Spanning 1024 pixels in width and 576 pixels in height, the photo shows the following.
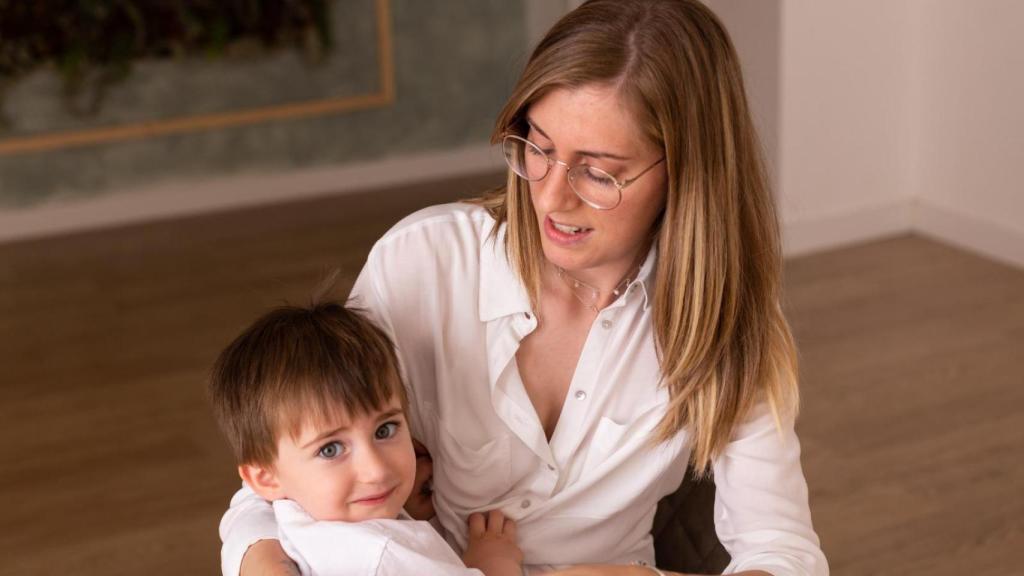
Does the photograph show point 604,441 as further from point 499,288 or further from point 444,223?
point 444,223

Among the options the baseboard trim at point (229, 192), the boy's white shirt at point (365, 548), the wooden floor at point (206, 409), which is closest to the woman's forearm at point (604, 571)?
the boy's white shirt at point (365, 548)

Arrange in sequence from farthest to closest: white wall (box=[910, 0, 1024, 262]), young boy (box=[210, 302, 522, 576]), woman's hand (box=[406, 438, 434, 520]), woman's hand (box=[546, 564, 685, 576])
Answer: white wall (box=[910, 0, 1024, 262]), woman's hand (box=[406, 438, 434, 520]), young boy (box=[210, 302, 522, 576]), woman's hand (box=[546, 564, 685, 576])

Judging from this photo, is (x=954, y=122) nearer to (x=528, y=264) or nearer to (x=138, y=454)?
(x=138, y=454)

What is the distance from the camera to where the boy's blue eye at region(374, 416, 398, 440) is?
1737 mm

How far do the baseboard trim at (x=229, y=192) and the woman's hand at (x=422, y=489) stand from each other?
13.6ft

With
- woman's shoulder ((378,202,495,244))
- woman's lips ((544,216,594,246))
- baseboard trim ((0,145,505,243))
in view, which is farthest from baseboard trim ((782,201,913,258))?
woman's lips ((544,216,594,246))

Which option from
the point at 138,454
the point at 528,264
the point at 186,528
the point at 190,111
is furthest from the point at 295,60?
the point at 528,264

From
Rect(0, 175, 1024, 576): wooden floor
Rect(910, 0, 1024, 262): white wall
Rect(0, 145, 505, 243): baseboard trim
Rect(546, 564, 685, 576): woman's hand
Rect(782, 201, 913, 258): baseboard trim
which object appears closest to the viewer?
Rect(546, 564, 685, 576): woman's hand

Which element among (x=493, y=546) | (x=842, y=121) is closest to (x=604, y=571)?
(x=493, y=546)

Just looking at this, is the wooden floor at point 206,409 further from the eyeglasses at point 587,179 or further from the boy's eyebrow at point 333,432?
the eyeglasses at point 587,179

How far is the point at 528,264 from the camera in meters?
1.80

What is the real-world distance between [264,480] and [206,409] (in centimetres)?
216

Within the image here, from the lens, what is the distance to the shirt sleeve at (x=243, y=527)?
1700mm

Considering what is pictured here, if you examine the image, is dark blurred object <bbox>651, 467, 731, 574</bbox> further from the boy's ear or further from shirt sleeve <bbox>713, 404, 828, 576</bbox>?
the boy's ear
